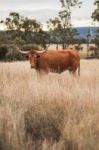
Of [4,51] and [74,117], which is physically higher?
[74,117]

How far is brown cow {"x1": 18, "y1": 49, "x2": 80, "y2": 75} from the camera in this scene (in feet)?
58.4

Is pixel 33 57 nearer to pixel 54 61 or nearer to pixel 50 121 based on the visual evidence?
pixel 54 61

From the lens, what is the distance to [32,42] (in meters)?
75.4

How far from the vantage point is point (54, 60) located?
1831 cm

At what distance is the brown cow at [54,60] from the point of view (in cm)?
1780

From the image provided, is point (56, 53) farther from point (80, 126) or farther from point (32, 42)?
point (32, 42)

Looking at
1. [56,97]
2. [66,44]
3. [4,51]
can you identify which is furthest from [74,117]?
[66,44]

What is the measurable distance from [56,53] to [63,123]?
1056 centimetres

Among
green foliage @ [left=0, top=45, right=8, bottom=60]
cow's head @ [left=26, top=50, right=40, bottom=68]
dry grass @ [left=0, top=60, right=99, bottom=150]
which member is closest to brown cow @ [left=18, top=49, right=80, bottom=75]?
cow's head @ [left=26, top=50, right=40, bottom=68]

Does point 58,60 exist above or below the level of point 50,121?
below

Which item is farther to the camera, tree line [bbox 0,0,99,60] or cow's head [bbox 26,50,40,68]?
tree line [bbox 0,0,99,60]

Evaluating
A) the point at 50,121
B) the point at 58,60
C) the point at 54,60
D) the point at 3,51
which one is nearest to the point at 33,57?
the point at 54,60

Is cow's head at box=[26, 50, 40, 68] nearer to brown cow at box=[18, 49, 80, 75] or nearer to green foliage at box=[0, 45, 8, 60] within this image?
brown cow at box=[18, 49, 80, 75]

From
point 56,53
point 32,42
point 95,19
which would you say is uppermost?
point 56,53
